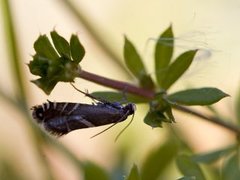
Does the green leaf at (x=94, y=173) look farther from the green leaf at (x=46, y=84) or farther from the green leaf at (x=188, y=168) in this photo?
the green leaf at (x=46, y=84)

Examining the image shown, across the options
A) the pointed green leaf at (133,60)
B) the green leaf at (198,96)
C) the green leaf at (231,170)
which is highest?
the pointed green leaf at (133,60)

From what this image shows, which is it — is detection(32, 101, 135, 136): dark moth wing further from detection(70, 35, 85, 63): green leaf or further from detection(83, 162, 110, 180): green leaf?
detection(83, 162, 110, 180): green leaf

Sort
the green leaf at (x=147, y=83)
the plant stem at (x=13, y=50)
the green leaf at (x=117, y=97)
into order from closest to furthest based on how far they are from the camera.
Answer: the green leaf at (x=117, y=97) → the green leaf at (x=147, y=83) → the plant stem at (x=13, y=50)

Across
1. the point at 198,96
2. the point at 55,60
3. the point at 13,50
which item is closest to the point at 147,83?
the point at 198,96

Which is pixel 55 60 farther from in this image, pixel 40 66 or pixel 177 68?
pixel 177 68

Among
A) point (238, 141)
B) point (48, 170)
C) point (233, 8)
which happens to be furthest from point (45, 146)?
point (233, 8)

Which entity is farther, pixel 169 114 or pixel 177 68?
pixel 177 68

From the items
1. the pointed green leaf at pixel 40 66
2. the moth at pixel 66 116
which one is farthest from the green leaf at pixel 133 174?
the pointed green leaf at pixel 40 66
